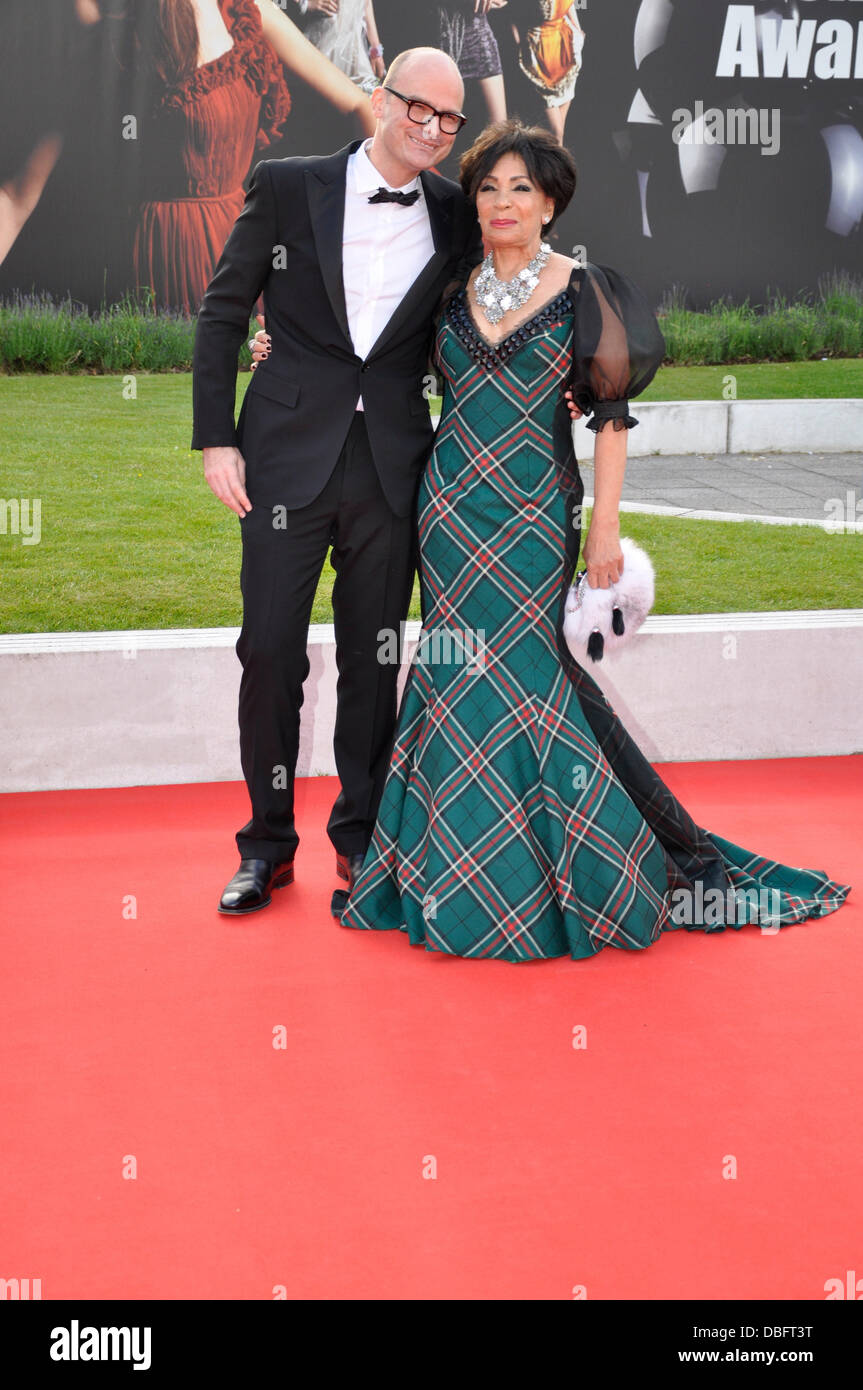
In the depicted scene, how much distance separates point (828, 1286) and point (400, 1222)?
1.93 ft

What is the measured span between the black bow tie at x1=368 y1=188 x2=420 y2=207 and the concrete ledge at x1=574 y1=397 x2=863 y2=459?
206 inches

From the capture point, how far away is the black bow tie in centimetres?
282

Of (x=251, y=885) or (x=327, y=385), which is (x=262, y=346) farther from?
(x=251, y=885)


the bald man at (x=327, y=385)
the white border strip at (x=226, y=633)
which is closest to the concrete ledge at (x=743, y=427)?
the white border strip at (x=226, y=633)

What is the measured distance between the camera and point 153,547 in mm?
5207

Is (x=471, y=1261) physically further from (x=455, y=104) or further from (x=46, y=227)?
(x=46, y=227)

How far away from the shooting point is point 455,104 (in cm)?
274

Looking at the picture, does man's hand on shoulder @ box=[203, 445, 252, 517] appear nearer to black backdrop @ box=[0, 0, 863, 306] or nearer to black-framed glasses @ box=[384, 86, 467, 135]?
black-framed glasses @ box=[384, 86, 467, 135]

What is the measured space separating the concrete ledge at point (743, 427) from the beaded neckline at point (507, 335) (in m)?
5.28

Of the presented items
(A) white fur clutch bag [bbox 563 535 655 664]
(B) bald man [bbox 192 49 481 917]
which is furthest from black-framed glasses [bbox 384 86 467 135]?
(A) white fur clutch bag [bbox 563 535 655 664]

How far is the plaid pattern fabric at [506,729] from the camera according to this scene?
2828 millimetres

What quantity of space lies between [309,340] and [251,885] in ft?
3.95

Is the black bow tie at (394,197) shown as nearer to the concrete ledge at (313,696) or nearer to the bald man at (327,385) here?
the bald man at (327,385)

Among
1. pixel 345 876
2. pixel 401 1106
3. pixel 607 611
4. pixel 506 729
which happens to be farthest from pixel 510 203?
pixel 401 1106
